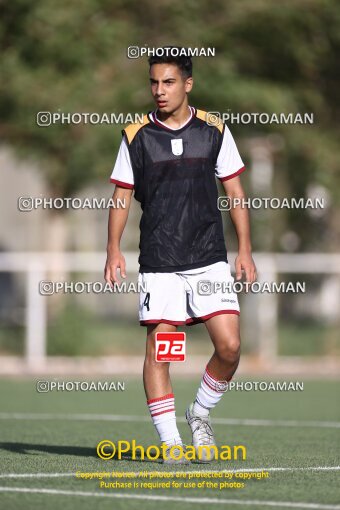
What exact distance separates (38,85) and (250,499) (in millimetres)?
16993

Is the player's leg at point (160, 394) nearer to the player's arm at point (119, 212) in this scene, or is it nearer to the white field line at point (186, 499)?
the player's arm at point (119, 212)

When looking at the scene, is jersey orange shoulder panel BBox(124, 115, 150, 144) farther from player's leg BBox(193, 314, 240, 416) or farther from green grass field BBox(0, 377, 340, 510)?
green grass field BBox(0, 377, 340, 510)

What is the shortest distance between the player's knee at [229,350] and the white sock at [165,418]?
16.5 inches

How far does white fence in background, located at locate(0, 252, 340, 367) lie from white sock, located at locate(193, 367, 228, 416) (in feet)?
46.8

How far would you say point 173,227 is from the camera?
8.03 meters

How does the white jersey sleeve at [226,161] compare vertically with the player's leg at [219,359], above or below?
above

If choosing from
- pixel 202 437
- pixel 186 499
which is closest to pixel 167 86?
pixel 202 437

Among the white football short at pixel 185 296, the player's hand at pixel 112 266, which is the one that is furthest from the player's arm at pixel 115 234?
the white football short at pixel 185 296

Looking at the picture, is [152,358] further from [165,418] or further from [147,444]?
[147,444]

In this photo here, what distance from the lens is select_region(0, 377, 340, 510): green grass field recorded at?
6.49 metres

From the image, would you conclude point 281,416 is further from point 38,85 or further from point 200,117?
point 38,85

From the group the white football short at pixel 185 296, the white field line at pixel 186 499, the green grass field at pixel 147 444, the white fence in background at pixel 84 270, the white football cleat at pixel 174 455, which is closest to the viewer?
the white field line at pixel 186 499

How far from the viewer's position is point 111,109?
23.0 m

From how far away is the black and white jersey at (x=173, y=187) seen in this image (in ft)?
26.2
